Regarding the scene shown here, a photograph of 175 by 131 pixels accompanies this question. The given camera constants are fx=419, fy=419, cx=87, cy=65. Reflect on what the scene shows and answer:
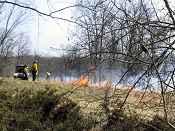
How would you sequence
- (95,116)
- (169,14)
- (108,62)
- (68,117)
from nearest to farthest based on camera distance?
(169,14) < (108,62) < (95,116) < (68,117)

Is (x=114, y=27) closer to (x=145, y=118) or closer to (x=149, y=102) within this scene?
(x=149, y=102)

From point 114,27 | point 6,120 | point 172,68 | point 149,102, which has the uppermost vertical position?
point 114,27

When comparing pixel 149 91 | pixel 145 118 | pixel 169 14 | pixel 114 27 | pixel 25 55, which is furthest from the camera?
pixel 25 55

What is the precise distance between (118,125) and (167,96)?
329 inches

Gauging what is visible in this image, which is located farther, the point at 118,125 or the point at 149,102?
the point at 118,125

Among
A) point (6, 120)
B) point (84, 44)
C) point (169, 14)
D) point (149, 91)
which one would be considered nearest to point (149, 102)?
point (149, 91)

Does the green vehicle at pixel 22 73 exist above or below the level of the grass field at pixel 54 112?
above

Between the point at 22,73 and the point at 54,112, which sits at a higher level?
the point at 22,73

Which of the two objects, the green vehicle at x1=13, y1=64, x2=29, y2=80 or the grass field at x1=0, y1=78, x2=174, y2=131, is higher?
the green vehicle at x1=13, y1=64, x2=29, y2=80

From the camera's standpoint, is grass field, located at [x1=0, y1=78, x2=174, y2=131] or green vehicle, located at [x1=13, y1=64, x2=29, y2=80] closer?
grass field, located at [x1=0, y1=78, x2=174, y2=131]

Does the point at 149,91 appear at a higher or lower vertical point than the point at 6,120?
higher

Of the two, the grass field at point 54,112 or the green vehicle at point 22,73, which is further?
the green vehicle at point 22,73

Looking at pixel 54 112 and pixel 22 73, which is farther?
pixel 22 73

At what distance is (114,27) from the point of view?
5.27 meters
